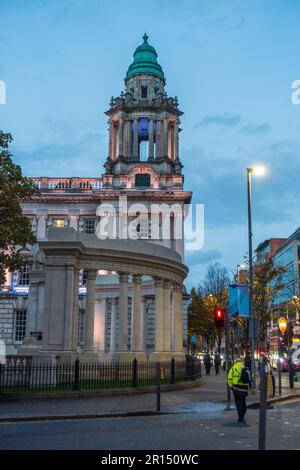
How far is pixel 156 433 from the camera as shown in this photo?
1291 cm

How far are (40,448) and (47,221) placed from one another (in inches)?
1893

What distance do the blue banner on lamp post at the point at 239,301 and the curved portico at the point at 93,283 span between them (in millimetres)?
5416

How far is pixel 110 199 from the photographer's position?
57094 mm

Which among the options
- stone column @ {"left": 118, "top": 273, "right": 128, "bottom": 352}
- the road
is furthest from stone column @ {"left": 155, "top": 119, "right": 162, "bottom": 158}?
the road

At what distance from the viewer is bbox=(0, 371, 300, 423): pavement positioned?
16.0 metres

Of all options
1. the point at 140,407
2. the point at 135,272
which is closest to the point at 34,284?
the point at 135,272

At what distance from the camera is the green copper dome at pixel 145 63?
212 ft

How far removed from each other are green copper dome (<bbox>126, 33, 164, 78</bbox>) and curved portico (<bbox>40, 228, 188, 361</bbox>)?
37.2 meters

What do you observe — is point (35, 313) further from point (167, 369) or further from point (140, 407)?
point (140, 407)

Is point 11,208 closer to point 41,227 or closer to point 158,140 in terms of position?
point 41,227

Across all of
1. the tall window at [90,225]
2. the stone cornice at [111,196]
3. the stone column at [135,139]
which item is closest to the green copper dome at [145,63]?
the stone column at [135,139]

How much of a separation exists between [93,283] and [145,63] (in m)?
43.9

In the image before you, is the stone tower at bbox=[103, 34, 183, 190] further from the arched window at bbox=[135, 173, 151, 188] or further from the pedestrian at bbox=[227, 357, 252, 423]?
the pedestrian at bbox=[227, 357, 252, 423]

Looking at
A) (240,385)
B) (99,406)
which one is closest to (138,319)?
(99,406)
